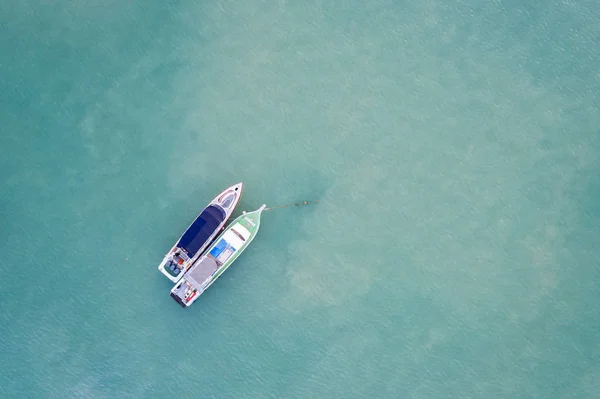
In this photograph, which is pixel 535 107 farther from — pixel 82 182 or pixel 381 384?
pixel 82 182

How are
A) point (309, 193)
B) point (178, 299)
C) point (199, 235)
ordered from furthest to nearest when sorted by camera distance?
point (309, 193) → point (178, 299) → point (199, 235)

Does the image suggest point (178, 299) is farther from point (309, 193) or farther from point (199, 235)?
point (309, 193)

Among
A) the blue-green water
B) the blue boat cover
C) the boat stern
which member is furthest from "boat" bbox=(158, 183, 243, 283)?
the blue-green water

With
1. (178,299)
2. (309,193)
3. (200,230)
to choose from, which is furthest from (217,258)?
(309,193)

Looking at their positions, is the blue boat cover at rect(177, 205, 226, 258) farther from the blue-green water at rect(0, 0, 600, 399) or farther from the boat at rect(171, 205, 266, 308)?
the blue-green water at rect(0, 0, 600, 399)

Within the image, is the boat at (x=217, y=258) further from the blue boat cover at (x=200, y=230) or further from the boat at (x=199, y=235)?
the blue boat cover at (x=200, y=230)

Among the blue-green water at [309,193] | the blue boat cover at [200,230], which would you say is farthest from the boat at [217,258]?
the blue-green water at [309,193]
